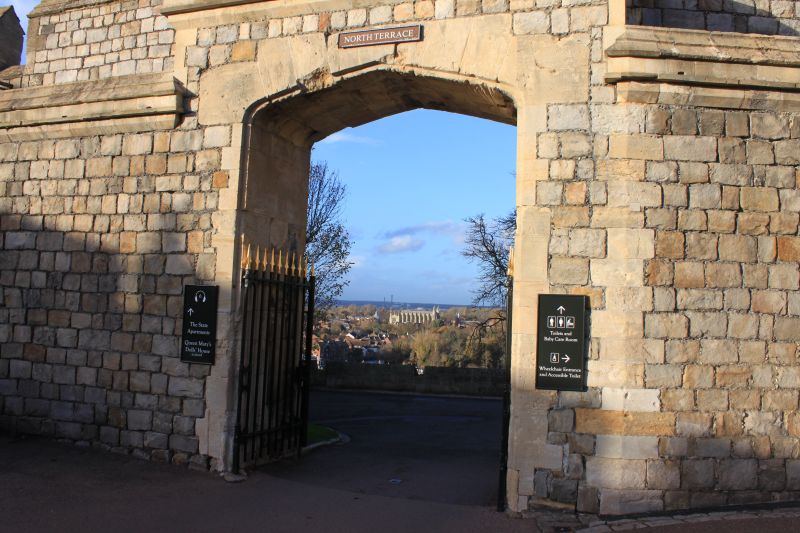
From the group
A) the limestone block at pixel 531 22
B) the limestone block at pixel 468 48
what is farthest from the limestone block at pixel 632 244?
the limestone block at pixel 531 22

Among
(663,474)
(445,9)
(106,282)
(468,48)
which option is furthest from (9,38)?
(663,474)

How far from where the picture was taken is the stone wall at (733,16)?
22.3 feet

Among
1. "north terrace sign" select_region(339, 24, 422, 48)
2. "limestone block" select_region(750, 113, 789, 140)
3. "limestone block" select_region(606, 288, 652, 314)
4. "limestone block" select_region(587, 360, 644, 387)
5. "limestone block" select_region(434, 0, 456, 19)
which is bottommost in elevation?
"limestone block" select_region(587, 360, 644, 387)

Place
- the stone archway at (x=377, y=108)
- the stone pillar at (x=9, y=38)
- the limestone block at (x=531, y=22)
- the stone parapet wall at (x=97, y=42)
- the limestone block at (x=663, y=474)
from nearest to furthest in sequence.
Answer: the limestone block at (x=663, y=474), the stone archway at (x=377, y=108), the limestone block at (x=531, y=22), the stone parapet wall at (x=97, y=42), the stone pillar at (x=9, y=38)

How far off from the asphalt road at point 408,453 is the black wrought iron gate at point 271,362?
0.41 metres

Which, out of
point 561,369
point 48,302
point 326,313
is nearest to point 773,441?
point 561,369

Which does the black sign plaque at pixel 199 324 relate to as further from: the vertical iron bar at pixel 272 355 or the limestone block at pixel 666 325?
the limestone block at pixel 666 325

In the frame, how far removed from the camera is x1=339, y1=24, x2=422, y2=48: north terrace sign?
666 centimetres

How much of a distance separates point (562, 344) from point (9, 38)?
9404 millimetres

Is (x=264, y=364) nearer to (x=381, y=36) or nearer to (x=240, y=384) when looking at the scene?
(x=240, y=384)

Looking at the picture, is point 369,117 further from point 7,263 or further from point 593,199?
point 7,263

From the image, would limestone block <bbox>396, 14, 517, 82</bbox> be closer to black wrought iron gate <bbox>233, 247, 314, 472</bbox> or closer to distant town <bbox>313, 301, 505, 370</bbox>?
black wrought iron gate <bbox>233, 247, 314, 472</bbox>

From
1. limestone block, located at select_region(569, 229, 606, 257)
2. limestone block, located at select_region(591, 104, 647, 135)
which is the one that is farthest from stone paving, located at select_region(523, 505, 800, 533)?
limestone block, located at select_region(591, 104, 647, 135)

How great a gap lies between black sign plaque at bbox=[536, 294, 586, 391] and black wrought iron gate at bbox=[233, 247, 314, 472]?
116 inches
